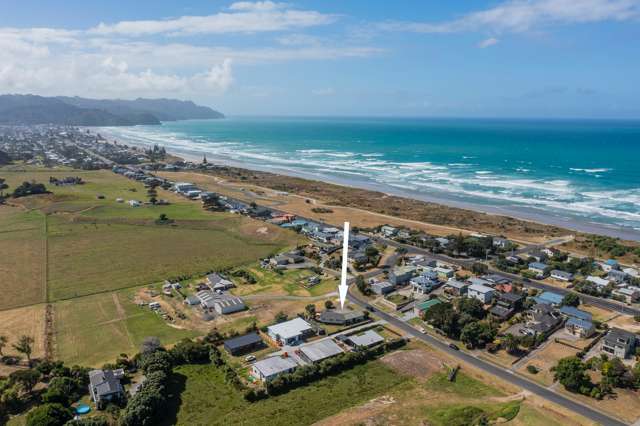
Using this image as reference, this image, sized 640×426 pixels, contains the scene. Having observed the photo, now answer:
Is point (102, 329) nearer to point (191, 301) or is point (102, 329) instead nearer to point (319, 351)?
point (191, 301)

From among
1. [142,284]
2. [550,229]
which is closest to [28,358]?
[142,284]

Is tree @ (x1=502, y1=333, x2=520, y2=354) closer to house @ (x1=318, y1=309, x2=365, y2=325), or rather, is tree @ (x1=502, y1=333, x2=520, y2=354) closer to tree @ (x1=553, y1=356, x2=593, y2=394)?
tree @ (x1=553, y1=356, x2=593, y2=394)

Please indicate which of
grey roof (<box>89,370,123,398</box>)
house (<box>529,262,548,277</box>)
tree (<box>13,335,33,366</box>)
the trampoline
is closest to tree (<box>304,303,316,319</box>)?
grey roof (<box>89,370,123,398</box>)

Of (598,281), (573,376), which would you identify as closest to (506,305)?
(573,376)

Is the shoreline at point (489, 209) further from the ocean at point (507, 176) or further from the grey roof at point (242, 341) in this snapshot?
the grey roof at point (242, 341)

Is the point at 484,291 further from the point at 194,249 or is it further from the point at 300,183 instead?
the point at 300,183

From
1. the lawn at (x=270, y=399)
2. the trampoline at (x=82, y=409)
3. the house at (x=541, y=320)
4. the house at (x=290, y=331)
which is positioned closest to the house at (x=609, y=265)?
the house at (x=541, y=320)
